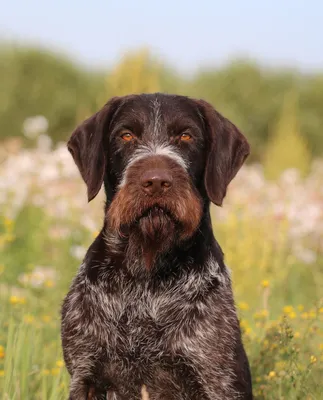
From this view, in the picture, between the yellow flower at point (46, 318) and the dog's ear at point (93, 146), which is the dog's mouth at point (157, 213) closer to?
the dog's ear at point (93, 146)

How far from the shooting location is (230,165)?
4.16 m

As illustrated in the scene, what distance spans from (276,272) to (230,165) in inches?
192

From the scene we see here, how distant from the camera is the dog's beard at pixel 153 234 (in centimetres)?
375

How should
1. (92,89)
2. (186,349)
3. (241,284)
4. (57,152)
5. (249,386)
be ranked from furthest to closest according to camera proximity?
(92,89), (241,284), (57,152), (249,386), (186,349)

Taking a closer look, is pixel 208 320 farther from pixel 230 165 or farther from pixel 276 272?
pixel 276 272

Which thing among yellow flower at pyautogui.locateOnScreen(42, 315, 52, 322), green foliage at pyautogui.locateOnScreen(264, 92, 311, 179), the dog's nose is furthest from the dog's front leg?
green foliage at pyautogui.locateOnScreen(264, 92, 311, 179)

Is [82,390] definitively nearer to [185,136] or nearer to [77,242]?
[185,136]

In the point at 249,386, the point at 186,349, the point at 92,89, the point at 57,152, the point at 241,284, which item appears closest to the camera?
the point at 186,349

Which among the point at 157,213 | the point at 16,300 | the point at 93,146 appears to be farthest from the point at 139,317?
the point at 16,300

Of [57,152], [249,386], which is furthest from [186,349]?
[57,152]

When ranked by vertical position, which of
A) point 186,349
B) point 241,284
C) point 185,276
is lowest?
point 241,284

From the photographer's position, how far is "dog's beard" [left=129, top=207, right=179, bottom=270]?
3754mm

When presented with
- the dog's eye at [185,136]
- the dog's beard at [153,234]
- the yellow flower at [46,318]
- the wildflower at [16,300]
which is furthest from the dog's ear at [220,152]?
the yellow flower at [46,318]

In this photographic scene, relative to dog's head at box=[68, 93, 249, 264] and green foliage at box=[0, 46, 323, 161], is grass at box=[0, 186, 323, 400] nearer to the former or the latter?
dog's head at box=[68, 93, 249, 264]
